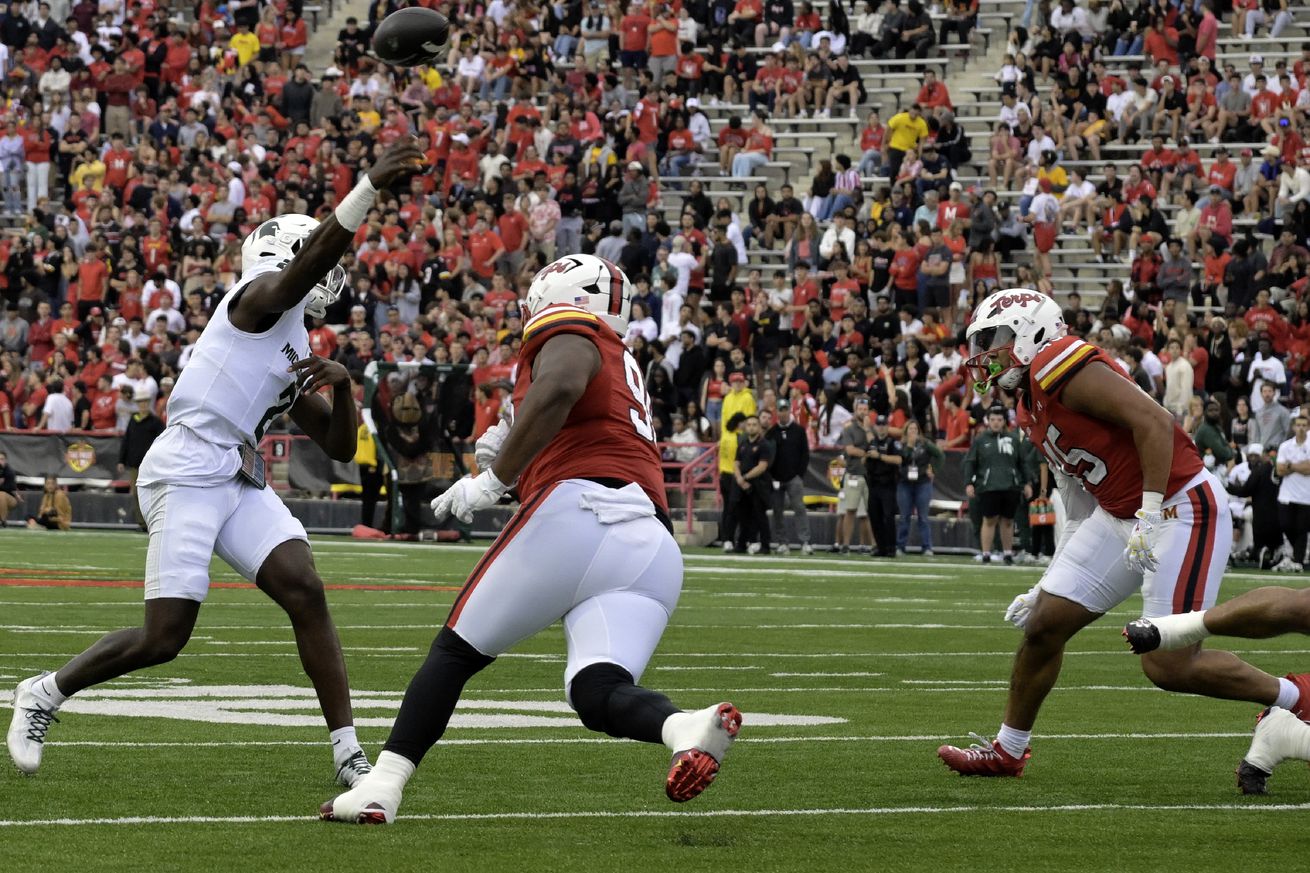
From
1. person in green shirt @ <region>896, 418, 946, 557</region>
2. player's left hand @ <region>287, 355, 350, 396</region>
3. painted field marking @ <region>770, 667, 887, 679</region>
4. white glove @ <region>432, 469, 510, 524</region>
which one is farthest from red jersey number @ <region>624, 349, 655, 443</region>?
person in green shirt @ <region>896, 418, 946, 557</region>

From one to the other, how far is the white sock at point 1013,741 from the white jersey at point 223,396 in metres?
2.79

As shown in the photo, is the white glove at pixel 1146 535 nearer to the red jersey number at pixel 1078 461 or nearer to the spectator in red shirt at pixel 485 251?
the red jersey number at pixel 1078 461

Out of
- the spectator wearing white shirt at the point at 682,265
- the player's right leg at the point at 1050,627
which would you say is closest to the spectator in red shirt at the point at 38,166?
the spectator wearing white shirt at the point at 682,265

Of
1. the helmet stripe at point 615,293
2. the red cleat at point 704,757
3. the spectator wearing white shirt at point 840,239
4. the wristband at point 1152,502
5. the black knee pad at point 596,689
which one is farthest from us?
the spectator wearing white shirt at point 840,239

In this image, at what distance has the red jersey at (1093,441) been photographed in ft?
26.7

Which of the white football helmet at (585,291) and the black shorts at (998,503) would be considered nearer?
the white football helmet at (585,291)

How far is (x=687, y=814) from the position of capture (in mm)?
6840

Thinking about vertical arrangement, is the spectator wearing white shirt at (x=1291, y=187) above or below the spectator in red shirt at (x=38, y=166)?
above

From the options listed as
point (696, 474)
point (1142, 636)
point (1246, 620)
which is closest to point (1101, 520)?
point (1246, 620)

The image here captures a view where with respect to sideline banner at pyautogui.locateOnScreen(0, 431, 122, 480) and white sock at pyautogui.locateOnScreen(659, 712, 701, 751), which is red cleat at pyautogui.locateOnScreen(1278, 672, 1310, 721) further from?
sideline banner at pyautogui.locateOnScreen(0, 431, 122, 480)

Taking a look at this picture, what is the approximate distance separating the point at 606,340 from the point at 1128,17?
24687 millimetres

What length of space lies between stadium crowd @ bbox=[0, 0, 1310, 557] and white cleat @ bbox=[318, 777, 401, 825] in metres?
17.6

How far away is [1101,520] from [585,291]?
2.60 m

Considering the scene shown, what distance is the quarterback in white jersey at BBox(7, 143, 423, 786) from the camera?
738 centimetres
